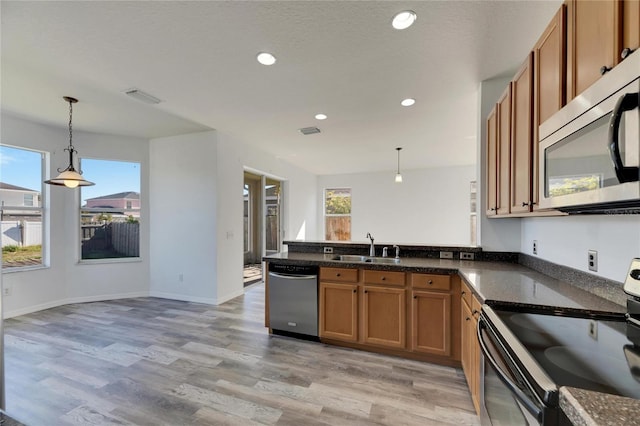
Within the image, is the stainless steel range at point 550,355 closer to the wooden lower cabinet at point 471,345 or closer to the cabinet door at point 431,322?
the wooden lower cabinet at point 471,345

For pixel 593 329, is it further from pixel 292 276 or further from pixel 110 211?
pixel 110 211

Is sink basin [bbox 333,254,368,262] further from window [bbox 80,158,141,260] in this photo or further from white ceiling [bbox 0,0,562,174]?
window [bbox 80,158,141,260]

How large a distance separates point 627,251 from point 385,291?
5.51 ft

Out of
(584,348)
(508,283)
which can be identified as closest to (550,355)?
(584,348)

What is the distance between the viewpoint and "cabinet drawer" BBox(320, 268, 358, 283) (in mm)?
2777

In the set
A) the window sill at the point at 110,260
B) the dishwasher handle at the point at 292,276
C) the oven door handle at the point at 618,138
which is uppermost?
the oven door handle at the point at 618,138

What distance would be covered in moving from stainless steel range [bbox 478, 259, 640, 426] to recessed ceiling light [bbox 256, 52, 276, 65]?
2.44 metres

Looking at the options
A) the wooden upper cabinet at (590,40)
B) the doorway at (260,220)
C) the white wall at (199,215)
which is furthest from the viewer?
the doorway at (260,220)

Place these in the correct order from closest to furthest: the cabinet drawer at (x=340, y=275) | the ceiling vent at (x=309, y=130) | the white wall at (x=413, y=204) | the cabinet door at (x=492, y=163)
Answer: the cabinet door at (x=492, y=163) → the cabinet drawer at (x=340, y=275) → the ceiling vent at (x=309, y=130) → the white wall at (x=413, y=204)

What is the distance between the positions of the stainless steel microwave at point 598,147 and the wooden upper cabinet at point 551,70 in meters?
0.21

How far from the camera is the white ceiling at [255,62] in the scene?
1.82 meters

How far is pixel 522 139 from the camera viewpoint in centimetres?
185

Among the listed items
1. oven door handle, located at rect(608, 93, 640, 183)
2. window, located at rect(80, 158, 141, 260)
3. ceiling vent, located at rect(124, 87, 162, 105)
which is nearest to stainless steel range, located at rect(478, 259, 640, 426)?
oven door handle, located at rect(608, 93, 640, 183)

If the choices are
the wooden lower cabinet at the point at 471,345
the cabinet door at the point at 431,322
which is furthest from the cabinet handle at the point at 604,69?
the cabinet door at the point at 431,322
